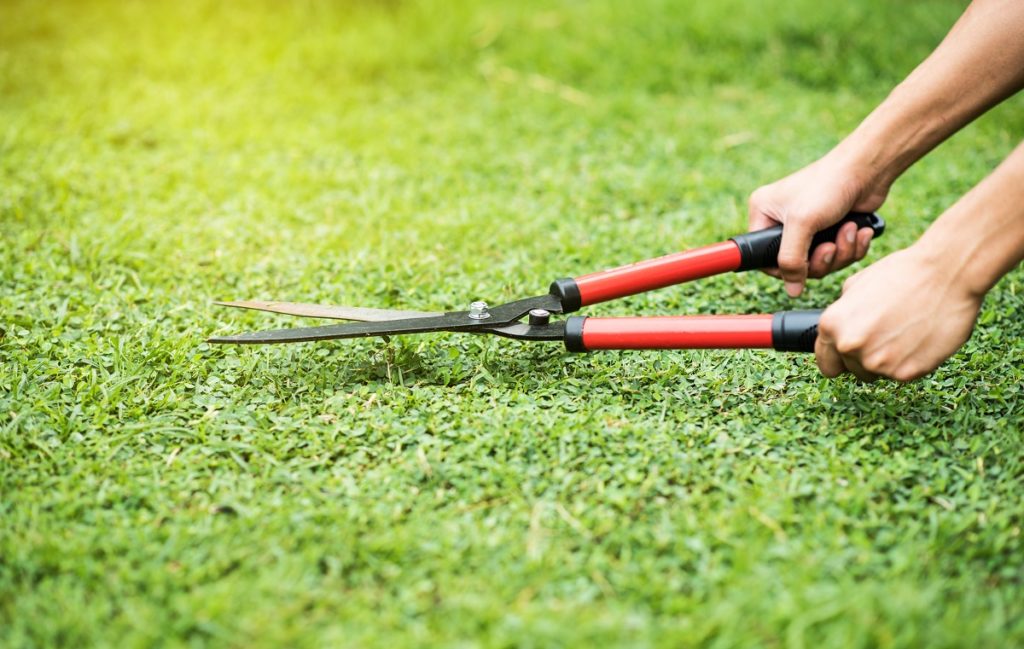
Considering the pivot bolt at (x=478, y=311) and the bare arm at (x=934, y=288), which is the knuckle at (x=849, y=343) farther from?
the pivot bolt at (x=478, y=311)

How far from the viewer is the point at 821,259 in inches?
97.3

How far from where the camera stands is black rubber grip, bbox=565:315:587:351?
2154 millimetres

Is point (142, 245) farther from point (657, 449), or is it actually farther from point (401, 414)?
point (657, 449)

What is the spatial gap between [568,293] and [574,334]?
173 mm

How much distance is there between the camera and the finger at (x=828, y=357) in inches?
78.1

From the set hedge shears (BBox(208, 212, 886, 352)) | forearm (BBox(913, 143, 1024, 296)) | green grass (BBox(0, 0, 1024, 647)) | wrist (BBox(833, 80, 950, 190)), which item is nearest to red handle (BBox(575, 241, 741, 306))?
hedge shears (BBox(208, 212, 886, 352))

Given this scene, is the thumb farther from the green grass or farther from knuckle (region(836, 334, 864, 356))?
knuckle (region(836, 334, 864, 356))

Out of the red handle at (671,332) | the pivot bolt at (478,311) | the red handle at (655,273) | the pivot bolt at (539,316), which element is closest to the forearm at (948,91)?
the red handle at (655,273)

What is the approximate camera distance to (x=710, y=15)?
5.28 meters

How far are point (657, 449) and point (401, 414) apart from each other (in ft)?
2.10

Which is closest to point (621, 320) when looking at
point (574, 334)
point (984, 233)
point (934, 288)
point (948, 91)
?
point (574, 334)

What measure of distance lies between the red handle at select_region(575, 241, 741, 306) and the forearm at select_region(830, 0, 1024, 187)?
0.45 m

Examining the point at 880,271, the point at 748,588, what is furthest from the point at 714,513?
the point at 880,271

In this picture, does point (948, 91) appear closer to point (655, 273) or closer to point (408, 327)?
point (655, 273)
